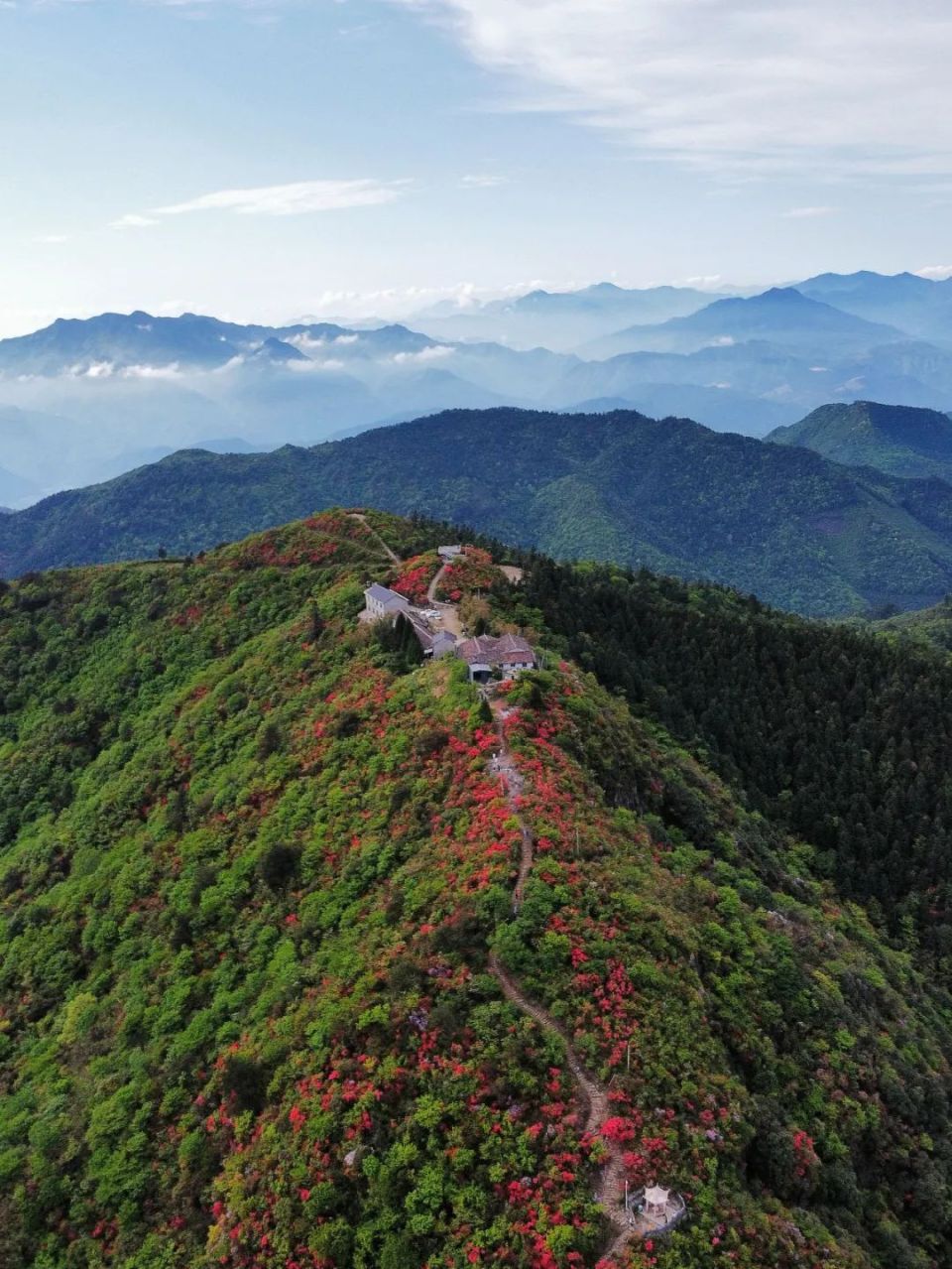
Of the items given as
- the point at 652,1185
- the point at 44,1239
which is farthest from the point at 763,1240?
the point at 44,1239

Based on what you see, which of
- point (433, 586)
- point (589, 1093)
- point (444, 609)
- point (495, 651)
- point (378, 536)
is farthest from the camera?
point (378, 536)

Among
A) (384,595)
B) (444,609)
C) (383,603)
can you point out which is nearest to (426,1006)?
(383,603)

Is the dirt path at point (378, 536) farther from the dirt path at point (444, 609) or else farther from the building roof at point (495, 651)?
the building roof at point (495, 651)

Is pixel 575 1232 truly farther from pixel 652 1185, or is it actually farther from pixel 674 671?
pixel 674 671

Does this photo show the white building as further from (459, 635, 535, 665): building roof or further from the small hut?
the small hut

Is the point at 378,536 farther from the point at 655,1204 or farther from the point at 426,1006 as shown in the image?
the point at 655,1204

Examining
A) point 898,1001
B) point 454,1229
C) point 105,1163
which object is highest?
point 454,1229

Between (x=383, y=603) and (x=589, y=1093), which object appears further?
(x=383, y=603)
